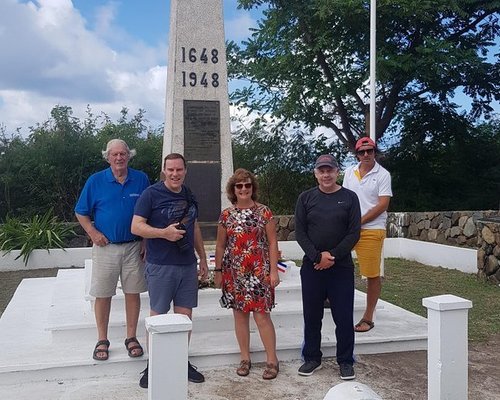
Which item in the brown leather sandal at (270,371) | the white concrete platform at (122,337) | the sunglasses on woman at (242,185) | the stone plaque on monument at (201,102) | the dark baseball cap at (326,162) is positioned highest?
the stone plaque on monument at (201,102)

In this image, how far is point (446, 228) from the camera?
12047 millimetres

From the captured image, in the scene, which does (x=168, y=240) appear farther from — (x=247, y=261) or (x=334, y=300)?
(x=334, y=300)

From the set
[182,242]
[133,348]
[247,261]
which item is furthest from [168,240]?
[133,348]

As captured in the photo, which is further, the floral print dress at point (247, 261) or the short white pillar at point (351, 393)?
the floral print dress at point (247, 261)

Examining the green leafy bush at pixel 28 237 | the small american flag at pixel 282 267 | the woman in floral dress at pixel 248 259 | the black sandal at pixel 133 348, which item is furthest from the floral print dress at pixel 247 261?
the green leafy bush at pixel 28 237

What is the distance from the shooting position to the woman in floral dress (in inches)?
159

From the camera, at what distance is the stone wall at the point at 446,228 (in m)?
8.56

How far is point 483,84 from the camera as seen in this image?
50.8ft

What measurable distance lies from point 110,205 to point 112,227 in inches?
6.3

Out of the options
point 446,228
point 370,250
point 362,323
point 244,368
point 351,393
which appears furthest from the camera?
point 446,228

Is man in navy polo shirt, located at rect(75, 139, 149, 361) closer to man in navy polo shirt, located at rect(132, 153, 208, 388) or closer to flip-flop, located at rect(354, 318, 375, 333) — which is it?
man in navy polo shirt, located at rect(132, 153, 208, 388)

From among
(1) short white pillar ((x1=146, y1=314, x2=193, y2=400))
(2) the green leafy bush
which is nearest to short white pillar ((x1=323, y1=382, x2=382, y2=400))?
(1) short white pillar ((x1=146, y1=314, x2=193, y2=400))

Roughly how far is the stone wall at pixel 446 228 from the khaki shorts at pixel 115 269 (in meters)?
6.12

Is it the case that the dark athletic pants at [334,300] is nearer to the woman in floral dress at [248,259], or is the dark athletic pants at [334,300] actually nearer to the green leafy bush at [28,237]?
the woman in floral dress at [248,259]
